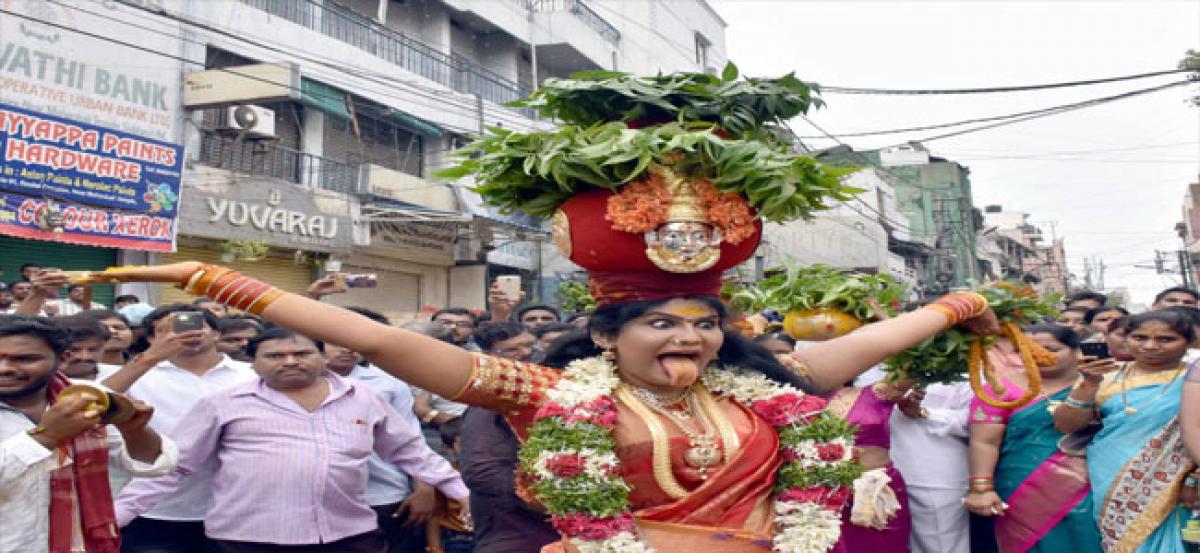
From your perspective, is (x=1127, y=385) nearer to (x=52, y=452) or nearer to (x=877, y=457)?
(x=877, y=457)

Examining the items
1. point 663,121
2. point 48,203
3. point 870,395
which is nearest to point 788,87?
point 663,121

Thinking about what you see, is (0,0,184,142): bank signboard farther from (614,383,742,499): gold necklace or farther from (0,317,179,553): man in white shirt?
(614,383,742,499): gold necklace

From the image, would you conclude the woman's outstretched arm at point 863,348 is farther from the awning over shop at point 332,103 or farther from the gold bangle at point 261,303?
the awning over shop at point 332,103

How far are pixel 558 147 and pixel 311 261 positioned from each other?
48.3 feet

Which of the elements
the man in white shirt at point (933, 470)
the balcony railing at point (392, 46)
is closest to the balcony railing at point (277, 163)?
the balcony railing at point (392, 46)

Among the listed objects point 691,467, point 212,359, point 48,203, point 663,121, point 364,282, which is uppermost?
point 48,203

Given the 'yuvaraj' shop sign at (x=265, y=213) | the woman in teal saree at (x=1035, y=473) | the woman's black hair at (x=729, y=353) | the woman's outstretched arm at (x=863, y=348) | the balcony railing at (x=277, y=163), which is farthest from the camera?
the balcony railing at (x=277, y=163)

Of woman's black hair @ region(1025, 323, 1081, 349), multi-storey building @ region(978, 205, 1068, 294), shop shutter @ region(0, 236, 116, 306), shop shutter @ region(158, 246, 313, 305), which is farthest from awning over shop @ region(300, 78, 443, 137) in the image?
multi-storey building @ region(978, 205, 1068, 294)

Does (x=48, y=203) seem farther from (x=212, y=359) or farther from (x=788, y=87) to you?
(x=788, y=87)

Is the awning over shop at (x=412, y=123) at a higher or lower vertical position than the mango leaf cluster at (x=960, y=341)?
higher

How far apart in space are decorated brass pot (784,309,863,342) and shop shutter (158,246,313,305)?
39.1 ft

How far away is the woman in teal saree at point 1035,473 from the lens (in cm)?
495

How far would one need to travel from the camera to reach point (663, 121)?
3271 mm

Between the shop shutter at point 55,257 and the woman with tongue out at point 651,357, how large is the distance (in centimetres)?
1042
